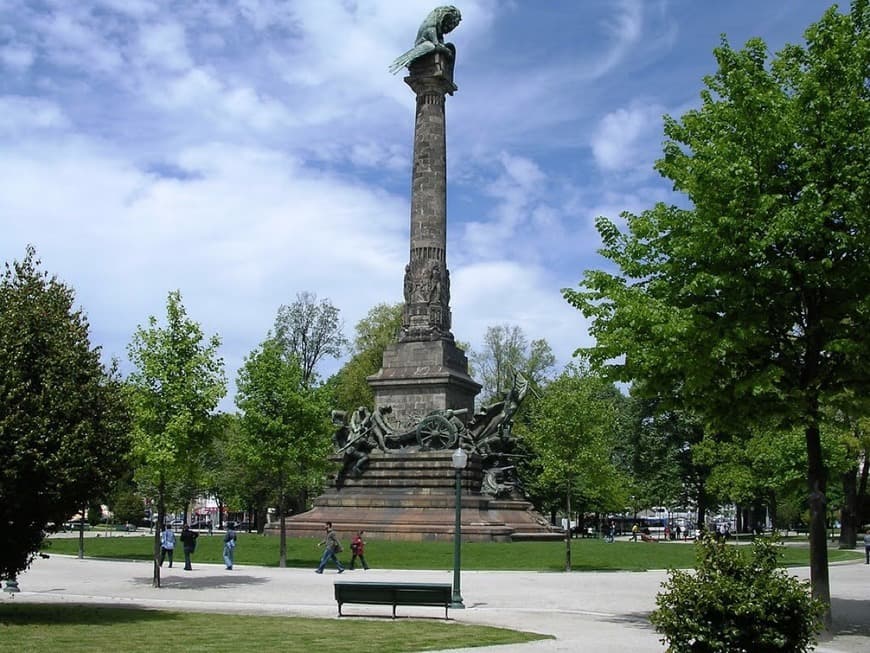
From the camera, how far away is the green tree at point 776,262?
49.5 ft

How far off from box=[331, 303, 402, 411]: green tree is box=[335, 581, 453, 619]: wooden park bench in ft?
147

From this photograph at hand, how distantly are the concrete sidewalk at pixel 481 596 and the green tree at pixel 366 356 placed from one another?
35.0 metres

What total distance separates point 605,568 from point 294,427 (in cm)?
1069

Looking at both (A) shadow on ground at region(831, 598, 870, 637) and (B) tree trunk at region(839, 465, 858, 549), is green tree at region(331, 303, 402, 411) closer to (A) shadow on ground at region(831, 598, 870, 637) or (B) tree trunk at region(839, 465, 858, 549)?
(B) tree trunk at region(839, 465, 858, 549)

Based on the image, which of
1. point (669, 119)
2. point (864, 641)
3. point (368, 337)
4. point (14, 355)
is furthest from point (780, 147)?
point (368, 337)

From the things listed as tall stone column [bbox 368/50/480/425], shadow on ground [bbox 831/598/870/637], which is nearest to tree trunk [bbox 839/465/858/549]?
tall stone column [bbox 368/50/480/425]

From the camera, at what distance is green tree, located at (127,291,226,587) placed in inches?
913

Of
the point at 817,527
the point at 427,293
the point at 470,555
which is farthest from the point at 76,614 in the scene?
the point at 427,293

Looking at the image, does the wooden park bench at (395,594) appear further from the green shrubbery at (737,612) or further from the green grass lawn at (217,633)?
the green shrubbery at (737,612)

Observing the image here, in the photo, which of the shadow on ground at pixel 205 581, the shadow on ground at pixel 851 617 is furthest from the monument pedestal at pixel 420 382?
the shadow on ground at pixel 851 617

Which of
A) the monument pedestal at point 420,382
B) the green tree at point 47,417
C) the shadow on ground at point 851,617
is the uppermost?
the monument pedestal at point 420,382

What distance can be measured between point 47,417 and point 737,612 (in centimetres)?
1151

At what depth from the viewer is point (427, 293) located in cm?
4091

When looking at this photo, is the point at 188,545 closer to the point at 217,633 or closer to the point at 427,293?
the point at 217,633
